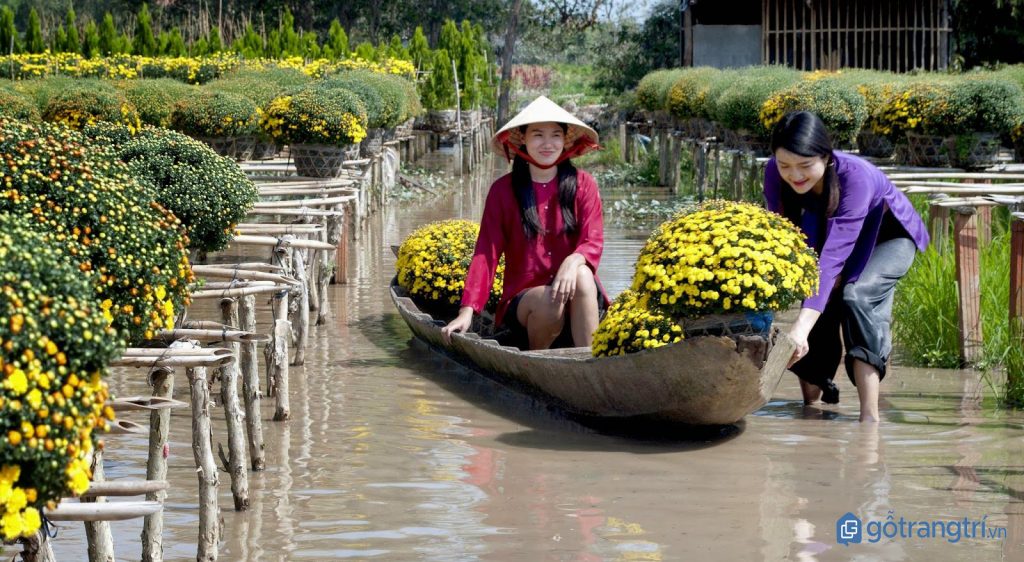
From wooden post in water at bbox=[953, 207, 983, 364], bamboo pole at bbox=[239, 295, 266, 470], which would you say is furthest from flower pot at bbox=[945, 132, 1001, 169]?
bamboo pole at bbox=[239, 295, 266, 470]

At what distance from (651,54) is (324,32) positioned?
11772 mm

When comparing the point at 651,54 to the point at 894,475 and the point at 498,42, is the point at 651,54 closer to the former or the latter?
the point at 498,42

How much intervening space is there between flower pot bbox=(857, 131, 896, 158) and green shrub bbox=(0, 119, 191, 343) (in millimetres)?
8804

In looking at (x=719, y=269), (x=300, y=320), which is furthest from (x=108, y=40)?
(x=719, y=269)

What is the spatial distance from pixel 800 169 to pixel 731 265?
722 mm

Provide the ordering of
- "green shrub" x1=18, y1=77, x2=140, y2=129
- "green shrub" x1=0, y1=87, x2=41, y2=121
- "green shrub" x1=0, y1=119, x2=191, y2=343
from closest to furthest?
"green shrub" x1=0, y1=119, x2=191, y2=343 < "green shrub" x1=0, y1=87, x2=41, y2=121 < "green shrub" x1=18, y1=77, x2=140, y2=129

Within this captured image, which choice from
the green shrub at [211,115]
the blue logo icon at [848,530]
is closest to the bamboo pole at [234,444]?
the blue logo icon at [848,530]

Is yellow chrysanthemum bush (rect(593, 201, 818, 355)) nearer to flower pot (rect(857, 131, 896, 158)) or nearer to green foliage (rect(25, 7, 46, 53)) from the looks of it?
flower pot (rect(857, 131, 896, 158))

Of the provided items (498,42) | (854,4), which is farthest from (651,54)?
(498,42)

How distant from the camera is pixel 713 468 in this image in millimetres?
6164

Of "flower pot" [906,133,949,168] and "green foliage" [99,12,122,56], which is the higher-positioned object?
"green foliage" [99,12,122,56]

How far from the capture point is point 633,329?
20.9ft

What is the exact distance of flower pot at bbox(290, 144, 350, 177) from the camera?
450 inches
